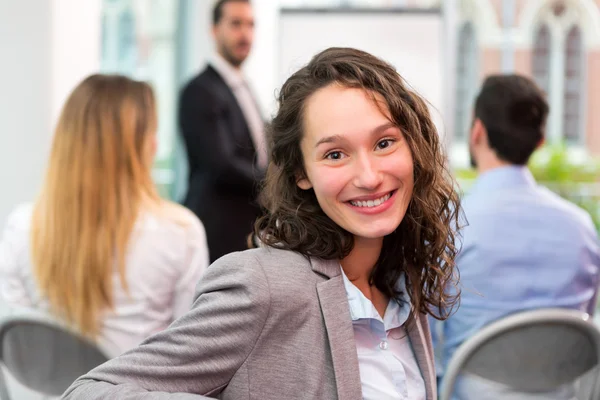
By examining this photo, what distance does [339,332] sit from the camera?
1.10m

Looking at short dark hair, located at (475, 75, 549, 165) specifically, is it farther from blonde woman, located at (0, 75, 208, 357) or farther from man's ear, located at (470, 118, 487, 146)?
blonde woman, located at (0, 75, 208, 357)

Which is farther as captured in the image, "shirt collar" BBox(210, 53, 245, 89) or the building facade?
the building facade

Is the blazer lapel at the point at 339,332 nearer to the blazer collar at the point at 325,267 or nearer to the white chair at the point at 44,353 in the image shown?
the blazer collar at the point at 325,267

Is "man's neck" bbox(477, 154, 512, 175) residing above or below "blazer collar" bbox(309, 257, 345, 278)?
below

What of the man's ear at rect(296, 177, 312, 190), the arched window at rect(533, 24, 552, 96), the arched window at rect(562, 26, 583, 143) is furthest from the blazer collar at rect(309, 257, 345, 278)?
the arched window at rect(533, 24, 552, 96)

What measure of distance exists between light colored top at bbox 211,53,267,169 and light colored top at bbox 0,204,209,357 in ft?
5.03

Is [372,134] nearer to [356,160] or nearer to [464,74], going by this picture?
[356,160]

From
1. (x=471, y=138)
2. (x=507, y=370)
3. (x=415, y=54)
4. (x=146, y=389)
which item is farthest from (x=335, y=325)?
(x=415, y=54)

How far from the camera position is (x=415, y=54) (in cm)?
479

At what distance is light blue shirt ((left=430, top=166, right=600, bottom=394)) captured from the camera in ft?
6.75

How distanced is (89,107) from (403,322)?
124 centimetres

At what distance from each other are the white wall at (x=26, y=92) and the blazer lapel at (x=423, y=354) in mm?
2360

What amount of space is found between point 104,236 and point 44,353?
0.38 metres

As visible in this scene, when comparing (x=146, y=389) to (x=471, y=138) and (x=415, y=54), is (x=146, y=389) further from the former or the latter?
(x=415, y=54)
